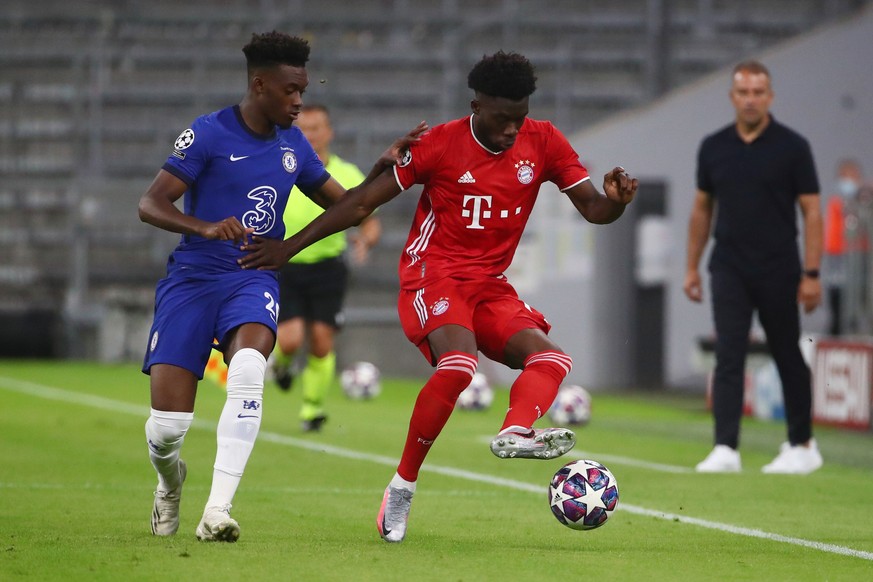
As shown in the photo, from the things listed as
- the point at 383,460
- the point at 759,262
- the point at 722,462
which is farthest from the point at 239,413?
the point at 759,262

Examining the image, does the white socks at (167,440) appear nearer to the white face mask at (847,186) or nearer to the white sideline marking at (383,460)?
the white sideline marking at (383,460)

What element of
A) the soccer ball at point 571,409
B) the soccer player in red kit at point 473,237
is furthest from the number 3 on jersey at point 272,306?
the soccer ball at point 571,409

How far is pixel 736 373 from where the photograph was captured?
870cm

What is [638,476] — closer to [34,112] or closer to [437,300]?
[437,300]

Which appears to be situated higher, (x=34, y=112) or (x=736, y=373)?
(x=34, y=112)

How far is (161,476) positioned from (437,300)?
1.21m

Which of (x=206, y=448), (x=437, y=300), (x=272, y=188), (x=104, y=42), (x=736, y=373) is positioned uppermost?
(x=104, y=42)

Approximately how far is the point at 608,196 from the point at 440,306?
29.5 inches

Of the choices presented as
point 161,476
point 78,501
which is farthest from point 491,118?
point 78,501

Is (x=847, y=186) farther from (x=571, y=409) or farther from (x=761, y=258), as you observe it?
(x=761, y=258)

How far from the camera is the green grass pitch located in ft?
15.5

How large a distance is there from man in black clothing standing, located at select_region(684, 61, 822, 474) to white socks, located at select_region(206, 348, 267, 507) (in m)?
3.99

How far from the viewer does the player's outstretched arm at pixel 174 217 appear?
5195mm

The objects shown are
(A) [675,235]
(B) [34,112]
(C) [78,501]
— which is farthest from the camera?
(B) [34,112]
